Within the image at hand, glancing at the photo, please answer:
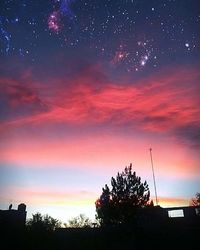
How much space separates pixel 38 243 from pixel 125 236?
46.2 feet

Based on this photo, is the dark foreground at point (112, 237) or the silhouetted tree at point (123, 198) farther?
the silhouetted tree at point (123, 198)

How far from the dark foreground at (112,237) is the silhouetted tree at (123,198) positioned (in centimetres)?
1870

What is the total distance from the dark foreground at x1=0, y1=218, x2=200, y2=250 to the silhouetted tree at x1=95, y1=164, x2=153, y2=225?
1870 cm

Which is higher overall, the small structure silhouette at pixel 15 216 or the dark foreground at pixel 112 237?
the small structure silhouette at pixel 15 216

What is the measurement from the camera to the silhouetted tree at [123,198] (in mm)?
61812

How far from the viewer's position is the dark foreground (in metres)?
34.8

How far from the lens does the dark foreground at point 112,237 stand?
34.8 meters

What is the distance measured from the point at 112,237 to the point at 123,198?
82.4ft

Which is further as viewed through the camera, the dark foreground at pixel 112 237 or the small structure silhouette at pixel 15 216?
the small structure silhouette at pixel 15 216

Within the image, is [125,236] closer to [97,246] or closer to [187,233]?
[97,246]

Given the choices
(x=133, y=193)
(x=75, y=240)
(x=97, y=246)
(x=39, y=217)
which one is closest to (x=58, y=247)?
(x=75, y=240)

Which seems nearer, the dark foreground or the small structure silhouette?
the dark foreground

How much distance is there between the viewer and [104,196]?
6775 cm

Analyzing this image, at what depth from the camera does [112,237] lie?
39312mm
